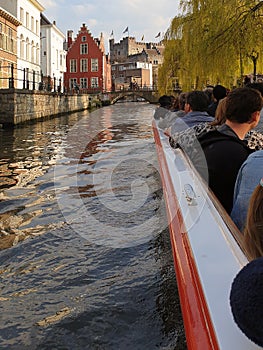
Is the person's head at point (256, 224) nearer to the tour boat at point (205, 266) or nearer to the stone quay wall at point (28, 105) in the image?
the tour boat at point (205, 266)

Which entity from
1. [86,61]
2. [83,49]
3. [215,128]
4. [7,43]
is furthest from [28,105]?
[83,49]

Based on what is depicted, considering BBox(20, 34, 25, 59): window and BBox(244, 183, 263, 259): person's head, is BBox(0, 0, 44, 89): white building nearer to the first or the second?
BBox(20, 34, 25, 59): window

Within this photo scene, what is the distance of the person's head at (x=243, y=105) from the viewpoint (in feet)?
7.55

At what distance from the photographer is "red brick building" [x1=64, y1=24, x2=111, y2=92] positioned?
48.2m

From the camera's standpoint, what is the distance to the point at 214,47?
9094 millimetres

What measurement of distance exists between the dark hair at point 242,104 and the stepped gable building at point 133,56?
66.5 m

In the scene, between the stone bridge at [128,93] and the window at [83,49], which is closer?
the stone bridge at [128,93]

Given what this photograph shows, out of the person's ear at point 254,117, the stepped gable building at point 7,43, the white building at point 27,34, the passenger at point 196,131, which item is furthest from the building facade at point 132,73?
the person's ear at point 254,117

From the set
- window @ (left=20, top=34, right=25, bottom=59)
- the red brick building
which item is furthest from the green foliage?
the red brick building

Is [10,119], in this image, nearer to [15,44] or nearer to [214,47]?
[214,47]

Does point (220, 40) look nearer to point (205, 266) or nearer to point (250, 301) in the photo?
point (205, 266)

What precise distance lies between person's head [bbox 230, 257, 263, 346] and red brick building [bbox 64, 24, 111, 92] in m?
48.1

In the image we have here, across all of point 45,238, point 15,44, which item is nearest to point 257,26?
point 45,238

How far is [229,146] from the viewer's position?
7.29 feet
